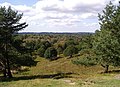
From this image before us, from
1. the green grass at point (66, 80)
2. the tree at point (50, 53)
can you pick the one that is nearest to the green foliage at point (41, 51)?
the tree at point (50, 53)

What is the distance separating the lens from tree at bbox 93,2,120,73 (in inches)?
1799

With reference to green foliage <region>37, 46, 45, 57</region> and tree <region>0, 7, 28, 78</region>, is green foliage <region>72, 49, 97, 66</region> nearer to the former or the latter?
tree <region>0, 7, 28, 78</region>

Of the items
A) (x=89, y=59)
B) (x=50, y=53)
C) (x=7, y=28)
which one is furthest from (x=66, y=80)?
(x=50, y=53)

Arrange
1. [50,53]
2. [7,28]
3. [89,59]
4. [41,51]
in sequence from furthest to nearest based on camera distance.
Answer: [41,51] → [50,53] → [89,59] → [7,28]

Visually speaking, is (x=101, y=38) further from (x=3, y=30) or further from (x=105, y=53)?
(x=3, y=30)

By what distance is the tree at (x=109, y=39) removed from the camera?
45706 millimetres

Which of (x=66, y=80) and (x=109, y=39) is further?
(x=109, y=39)

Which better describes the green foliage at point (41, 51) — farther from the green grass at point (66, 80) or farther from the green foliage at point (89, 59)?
the green grass at point (66, 80)

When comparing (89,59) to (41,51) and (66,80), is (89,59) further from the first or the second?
(41,51)

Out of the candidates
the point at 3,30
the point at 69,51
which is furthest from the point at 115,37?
the point at 69,51

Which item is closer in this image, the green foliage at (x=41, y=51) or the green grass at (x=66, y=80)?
the green grass at (x=66, y=80)

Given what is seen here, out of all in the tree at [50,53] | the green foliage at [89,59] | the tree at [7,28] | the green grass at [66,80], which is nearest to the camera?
the green grass at [66,80]

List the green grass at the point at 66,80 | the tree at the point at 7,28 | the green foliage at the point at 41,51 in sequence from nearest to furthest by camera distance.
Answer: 1. the green grass at the point at 66,80
2. the tree at the point at 7,28
3. the green foliage at the point at 41,51

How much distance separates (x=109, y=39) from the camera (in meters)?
46.0
